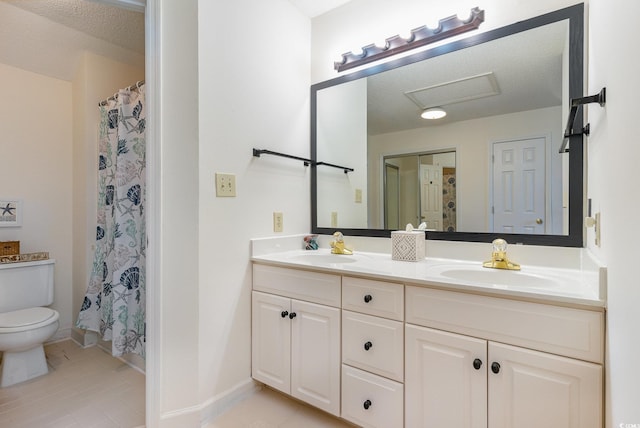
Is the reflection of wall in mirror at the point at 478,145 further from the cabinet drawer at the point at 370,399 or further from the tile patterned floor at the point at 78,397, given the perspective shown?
the tile patterned floor at the point at 78,397

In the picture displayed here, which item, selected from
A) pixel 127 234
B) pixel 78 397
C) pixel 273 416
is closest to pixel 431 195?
pixel 273 416

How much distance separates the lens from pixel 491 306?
1.05 metres

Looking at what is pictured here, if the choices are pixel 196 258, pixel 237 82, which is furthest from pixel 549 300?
pixel 237 82

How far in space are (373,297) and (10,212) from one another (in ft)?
9.16

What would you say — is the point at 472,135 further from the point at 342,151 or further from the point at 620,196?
the point at 620,196

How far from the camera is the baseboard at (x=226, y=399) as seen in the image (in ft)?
4.93

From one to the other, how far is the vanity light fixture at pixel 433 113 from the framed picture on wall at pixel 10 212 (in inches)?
119

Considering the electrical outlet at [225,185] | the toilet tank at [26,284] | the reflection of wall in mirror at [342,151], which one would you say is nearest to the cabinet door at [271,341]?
the electrical outlet at [225,185]

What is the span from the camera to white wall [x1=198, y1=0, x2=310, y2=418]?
1.52 metres

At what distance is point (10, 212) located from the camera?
230cm

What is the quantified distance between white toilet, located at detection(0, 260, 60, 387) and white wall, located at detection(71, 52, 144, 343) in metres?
0.22

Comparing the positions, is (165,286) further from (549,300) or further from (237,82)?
(549,300)

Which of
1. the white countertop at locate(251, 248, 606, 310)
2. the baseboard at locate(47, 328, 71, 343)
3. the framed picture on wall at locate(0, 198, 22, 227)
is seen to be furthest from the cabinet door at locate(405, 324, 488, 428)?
the framed picture on wall at locate(0, 198, 22, 227)

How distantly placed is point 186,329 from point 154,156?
32.3 inches
